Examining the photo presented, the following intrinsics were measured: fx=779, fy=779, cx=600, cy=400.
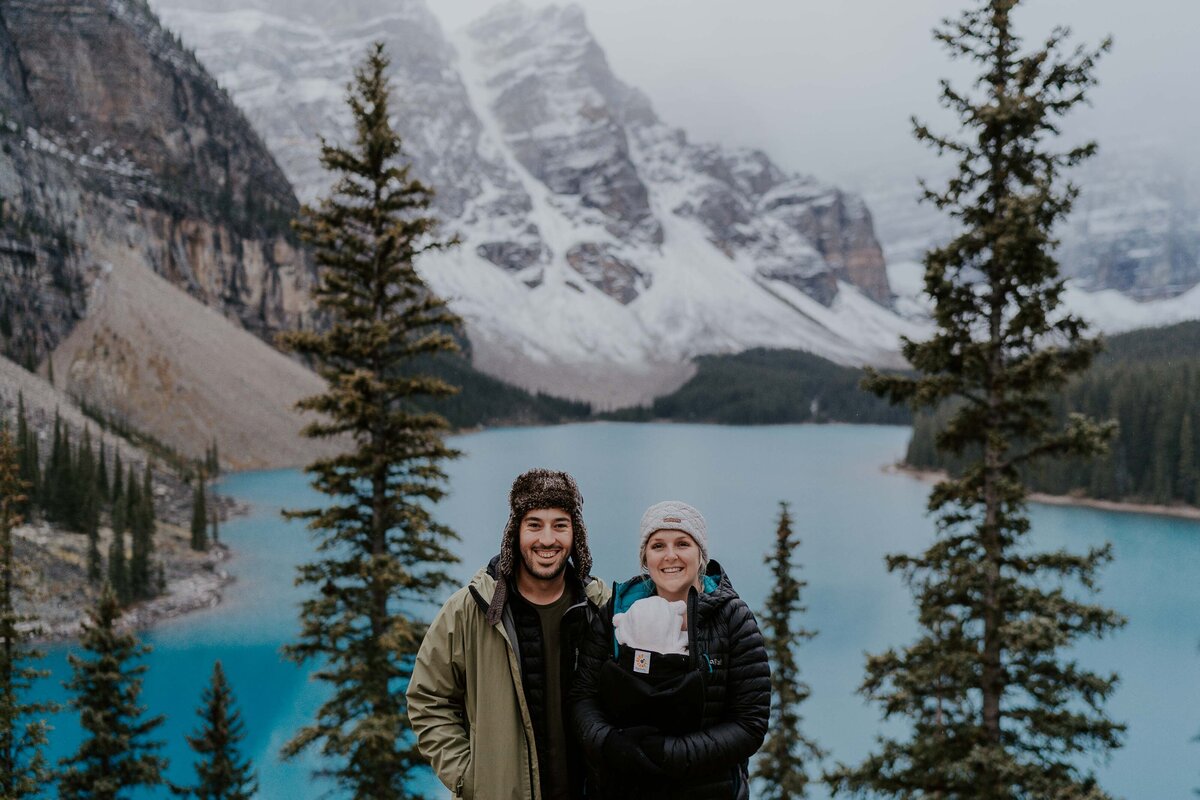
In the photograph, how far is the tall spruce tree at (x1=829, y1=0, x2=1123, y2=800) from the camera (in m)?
6.79

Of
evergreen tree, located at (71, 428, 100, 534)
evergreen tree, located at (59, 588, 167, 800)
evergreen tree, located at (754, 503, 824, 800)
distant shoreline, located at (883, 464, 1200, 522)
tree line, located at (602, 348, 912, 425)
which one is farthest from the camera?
tree line, located at (602, 348, 912, 425)

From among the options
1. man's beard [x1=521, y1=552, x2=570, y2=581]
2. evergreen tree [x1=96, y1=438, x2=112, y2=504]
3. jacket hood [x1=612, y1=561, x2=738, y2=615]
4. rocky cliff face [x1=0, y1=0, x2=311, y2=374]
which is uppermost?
rocky cliff face [x1=0, y1=0, x2=311, y2=374]

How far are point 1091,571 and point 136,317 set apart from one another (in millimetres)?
82164

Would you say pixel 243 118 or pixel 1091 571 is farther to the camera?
pixel 243 118

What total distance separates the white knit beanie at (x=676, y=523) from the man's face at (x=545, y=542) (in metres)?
0.31

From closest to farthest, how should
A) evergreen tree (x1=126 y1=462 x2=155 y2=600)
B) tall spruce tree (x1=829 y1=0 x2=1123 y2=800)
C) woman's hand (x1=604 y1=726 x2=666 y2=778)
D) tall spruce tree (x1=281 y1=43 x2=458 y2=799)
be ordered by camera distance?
woman's hand (x1=604 y1=726 x2=666 y2=778), tall spruce tree (x1=829 y1=0 x2=1123 y2=800), tall spruce tree (x1=281 y1=43 x2=458 y2=799), evergreen tree (x1=126 y1=462 x2=155 y2=600)

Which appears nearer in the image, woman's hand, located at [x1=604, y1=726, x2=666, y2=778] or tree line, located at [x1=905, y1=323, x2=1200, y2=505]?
woman's hand, located at [x1=604, y1=726, x2=666, y2=778]

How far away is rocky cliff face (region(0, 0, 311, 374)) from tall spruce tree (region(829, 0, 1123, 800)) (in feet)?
244

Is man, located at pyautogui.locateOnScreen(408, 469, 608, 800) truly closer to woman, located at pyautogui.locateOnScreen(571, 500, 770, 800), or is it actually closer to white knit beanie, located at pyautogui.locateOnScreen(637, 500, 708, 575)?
woman, located at pyautogui.locateOnScreen(571, 500, 770, 800)

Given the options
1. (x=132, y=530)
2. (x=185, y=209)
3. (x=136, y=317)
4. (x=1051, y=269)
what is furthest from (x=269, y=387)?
(x=1051, y=269)

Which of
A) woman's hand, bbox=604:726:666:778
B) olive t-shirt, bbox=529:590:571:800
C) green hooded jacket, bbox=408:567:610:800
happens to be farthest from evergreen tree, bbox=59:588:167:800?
woman's hand, bbox=604:726:666:778

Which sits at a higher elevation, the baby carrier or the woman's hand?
the baby carrier

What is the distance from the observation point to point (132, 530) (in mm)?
32750

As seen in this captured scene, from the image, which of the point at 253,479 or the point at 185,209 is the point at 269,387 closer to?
the point at 253,479
